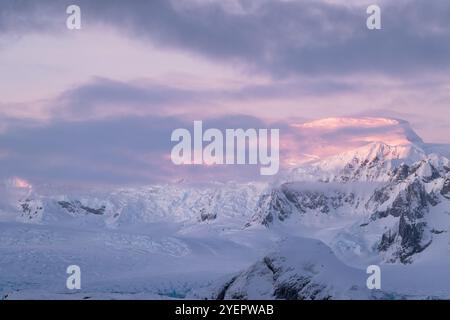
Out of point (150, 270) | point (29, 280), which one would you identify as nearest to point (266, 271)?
point (29, 280)

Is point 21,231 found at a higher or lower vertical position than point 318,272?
higher

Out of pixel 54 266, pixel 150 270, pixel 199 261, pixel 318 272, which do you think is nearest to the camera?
pixel 318 272

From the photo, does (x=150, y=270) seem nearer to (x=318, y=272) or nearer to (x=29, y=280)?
(x=29, y=280)

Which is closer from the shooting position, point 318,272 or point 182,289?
point 318,272

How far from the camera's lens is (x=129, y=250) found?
118125 millimetres
